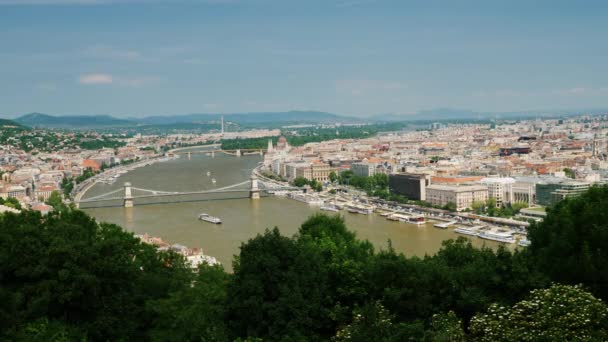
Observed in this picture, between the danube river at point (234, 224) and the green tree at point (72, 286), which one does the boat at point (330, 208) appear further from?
the green tree at point (72, 286)

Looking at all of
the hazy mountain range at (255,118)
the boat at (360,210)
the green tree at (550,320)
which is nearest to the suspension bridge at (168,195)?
the boat at (360,210)

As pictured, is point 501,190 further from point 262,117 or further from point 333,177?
point 262,117

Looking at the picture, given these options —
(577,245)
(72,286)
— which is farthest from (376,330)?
(577,245)

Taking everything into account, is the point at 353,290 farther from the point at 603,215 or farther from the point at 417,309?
the point at 603,215

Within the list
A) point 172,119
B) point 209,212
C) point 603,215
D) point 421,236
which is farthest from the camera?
point 172,119

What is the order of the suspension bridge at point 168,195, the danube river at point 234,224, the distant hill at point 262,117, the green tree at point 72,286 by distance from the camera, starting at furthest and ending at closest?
the distant hill at point 262,117
the suspension bridge at point 168,195
the danube river at point 234,224
the green tree at point 72,286

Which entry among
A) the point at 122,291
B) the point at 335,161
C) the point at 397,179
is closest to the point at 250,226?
the point at 397,179

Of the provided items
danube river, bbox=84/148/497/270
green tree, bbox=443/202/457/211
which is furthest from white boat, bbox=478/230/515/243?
green tree, bbox=443/202/457/211
